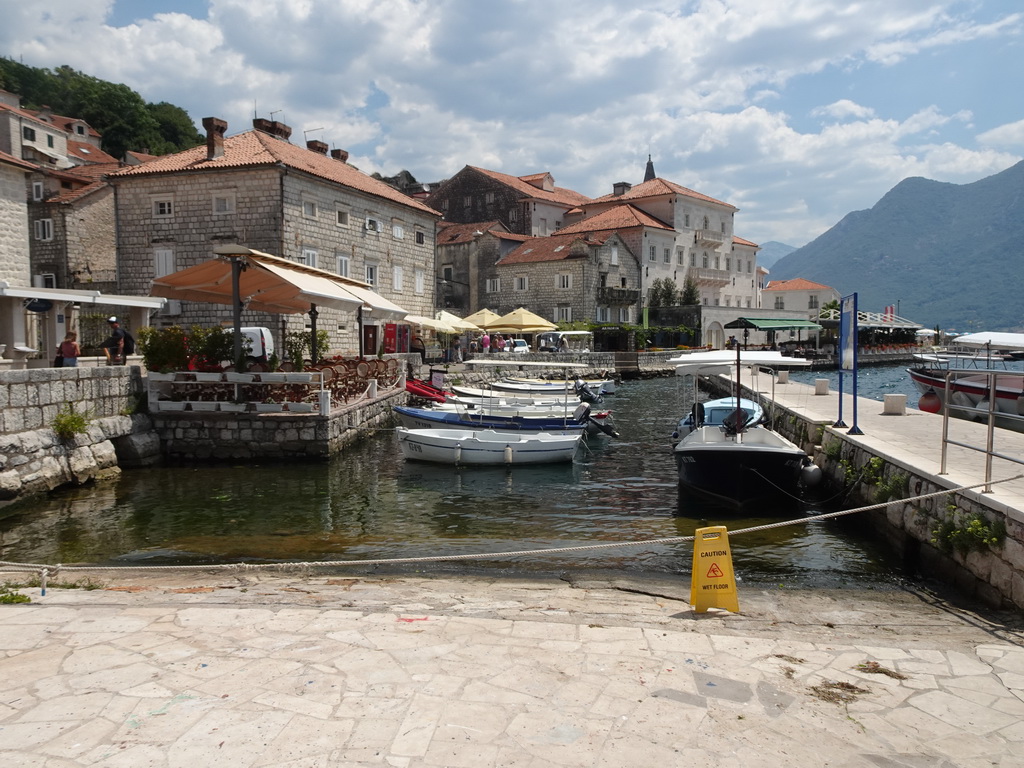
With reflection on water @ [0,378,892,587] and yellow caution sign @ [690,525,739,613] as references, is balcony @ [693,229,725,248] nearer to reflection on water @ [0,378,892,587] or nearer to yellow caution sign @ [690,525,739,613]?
reflection on water @ [0,378,892,587]

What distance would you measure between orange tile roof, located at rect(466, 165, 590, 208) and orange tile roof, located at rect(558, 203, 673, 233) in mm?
5119

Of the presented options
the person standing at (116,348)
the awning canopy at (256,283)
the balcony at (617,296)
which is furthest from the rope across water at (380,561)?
the balcony at (617,296)

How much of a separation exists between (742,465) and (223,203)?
26.0 meters

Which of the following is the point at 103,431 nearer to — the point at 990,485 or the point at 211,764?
the point at 211,764

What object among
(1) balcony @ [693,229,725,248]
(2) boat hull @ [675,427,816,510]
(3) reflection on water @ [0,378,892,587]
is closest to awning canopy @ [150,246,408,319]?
(3) reflection on water @ [0,378,892,587]

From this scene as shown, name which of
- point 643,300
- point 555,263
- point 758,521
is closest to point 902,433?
point 758,521

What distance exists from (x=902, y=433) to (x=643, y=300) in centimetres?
4733

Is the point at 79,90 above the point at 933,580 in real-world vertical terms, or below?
above

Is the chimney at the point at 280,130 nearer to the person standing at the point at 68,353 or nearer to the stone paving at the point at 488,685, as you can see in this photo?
the person standing at the point at 68,353

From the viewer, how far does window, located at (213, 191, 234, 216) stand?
3009 centimetres

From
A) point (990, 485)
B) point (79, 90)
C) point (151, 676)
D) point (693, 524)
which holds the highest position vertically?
point (79, 90)

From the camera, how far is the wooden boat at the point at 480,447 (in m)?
17.3

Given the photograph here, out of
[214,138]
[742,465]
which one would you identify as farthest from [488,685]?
[214,138]

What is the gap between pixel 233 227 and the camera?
30.1m
